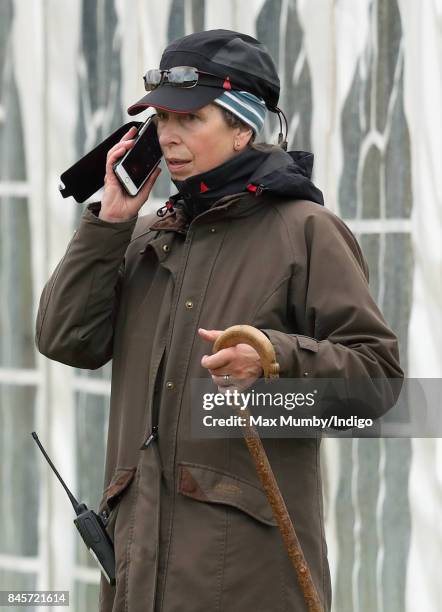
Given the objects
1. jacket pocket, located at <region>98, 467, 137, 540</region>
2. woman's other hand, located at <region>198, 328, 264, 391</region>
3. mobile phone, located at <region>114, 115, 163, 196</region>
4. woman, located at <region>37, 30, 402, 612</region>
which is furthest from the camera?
mobile phone, located at <region>114, 115, 163, 196</region>

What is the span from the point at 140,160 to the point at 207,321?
414 millimetres

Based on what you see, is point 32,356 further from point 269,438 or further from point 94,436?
point 269,438

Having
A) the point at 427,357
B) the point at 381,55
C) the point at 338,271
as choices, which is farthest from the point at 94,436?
the point at 338,271

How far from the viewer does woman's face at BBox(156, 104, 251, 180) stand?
225 centimetres

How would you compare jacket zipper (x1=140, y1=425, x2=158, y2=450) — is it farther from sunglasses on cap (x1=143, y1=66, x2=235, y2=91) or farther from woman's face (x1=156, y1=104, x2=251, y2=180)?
sunglasses on cap (x1=143, y1=66, x2=235, y2=91)

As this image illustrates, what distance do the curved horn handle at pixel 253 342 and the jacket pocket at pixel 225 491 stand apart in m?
0.25

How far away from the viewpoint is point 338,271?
2139mm

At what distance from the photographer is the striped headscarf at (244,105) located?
2.26m

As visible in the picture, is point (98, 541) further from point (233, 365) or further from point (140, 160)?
point (140, 160)

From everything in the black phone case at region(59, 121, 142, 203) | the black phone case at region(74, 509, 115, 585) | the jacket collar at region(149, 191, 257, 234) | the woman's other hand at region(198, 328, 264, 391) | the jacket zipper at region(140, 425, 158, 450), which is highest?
the black phone case at region(59, 121, 142, 203)

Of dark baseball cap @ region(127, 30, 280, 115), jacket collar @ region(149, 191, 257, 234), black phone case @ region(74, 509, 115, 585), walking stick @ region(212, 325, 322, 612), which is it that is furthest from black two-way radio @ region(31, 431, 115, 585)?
dark baseball cap @ region(127, 30, 280, 115)

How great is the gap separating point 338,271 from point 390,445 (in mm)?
1348

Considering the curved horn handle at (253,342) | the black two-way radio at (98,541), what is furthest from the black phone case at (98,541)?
the curved horn handle at (253,342)

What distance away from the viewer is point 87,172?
8.19 ft
